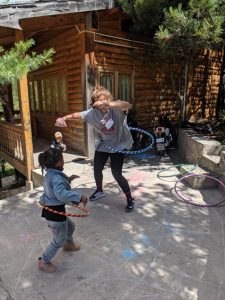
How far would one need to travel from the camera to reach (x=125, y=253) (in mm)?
3145

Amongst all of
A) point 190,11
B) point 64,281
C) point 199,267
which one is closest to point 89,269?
point 64,281

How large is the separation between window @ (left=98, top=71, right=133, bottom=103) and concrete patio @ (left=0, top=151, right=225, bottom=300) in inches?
146

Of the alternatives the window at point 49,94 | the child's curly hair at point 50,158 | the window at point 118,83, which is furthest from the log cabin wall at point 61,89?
the child's curly hair at point 50,158

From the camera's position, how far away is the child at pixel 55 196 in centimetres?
262

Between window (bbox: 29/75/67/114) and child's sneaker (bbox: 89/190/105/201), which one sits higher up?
window (bbox: 29/75/67/114)

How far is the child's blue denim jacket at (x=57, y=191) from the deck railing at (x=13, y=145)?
12.2ft

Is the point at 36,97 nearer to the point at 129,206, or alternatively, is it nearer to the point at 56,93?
the point at 56,93

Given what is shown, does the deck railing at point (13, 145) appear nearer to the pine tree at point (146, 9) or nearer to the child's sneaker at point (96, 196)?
the child's sneaker at point (96, 196)

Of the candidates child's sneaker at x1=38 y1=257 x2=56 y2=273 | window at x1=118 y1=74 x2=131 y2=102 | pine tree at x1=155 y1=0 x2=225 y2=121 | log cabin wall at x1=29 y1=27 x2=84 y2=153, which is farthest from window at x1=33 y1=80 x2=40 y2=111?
child's sneaker at x1=38 y1=257 x2=56 y2=273

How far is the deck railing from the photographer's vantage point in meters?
6.49

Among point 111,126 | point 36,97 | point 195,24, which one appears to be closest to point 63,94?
point 36,97

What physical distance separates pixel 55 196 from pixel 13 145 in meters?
4.88

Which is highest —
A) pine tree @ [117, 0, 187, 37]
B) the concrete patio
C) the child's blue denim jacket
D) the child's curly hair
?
pine tree @ [117, 0, 187, 37]

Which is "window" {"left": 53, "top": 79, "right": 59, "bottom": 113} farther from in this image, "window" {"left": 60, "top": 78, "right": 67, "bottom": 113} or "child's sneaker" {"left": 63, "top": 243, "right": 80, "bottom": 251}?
"child's sneaker" {"left": 63, "top": 243, "right": 80, "bottom": 251}
